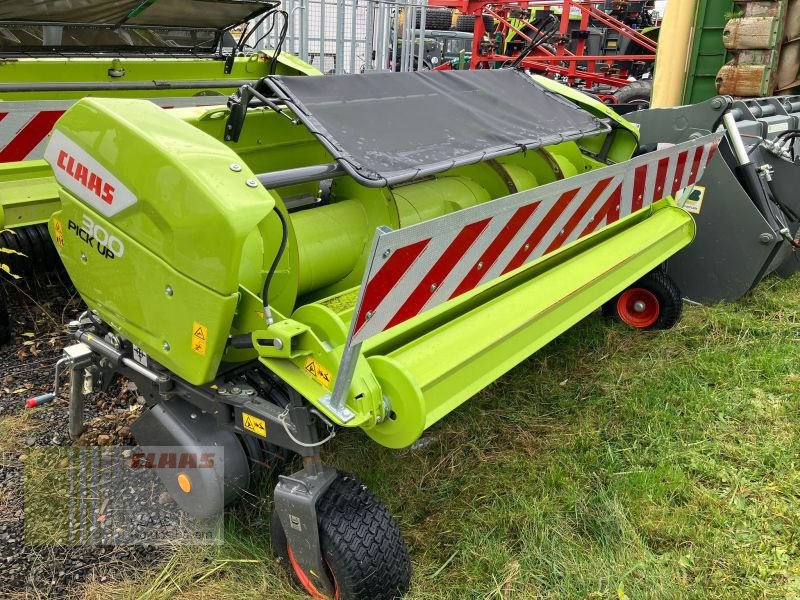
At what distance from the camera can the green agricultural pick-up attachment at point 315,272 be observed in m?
1.74

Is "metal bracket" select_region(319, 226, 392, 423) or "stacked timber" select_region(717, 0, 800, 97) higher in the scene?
"stacked timber" select_region(717, 0, 800, 97)

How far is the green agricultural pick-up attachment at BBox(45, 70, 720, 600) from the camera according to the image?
1736 millimetres

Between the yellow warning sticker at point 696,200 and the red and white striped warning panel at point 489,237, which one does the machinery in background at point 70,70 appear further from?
the yellow warning sticker at point 696,200

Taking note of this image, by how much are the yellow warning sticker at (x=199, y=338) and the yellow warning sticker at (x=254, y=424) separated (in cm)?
23

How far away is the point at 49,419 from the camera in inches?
113

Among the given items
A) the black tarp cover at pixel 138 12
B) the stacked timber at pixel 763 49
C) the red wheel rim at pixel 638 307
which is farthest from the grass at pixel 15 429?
the stacked timber at pixel 763 49

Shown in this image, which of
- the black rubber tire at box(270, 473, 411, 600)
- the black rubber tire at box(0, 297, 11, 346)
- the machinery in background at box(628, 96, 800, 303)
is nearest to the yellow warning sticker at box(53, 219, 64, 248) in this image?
the black rubber tire at box(270, 473, 411, 600)

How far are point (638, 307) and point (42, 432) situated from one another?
115 inches

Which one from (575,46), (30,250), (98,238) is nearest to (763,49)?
(30,250)

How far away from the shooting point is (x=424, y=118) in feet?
8.23

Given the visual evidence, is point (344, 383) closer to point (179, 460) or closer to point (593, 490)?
point (179, 460)

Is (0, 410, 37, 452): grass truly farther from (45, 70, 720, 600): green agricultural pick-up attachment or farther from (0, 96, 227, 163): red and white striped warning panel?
(0, 96, 227, 163): red and white striped warning panel

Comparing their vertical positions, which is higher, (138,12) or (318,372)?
(138,12)

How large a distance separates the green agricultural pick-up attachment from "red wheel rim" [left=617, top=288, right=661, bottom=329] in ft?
2.95
